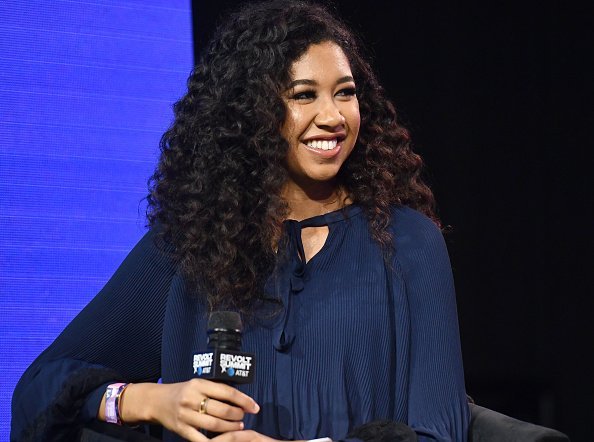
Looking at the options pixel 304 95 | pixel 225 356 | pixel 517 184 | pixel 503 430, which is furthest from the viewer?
pixel 517 184

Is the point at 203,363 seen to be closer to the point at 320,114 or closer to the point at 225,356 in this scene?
the point at 225,356

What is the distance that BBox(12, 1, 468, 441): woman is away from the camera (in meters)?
2.18

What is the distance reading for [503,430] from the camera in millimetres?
2053

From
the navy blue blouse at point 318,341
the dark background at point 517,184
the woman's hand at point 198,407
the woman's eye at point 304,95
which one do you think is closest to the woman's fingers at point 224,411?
the woman's hand at point 198,407

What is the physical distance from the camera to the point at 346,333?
2.21 metres

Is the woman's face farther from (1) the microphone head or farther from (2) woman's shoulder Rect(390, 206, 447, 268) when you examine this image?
(1) the microphone head

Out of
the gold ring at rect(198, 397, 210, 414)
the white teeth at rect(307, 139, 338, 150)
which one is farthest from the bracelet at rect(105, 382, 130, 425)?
the white teeth at rect(307, 139, 338, 150)

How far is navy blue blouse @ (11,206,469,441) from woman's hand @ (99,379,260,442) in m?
0.22

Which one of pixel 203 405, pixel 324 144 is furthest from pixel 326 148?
pixel 203 405

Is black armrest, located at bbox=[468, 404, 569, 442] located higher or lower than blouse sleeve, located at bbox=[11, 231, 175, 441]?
lower

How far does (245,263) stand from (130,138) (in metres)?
0.75

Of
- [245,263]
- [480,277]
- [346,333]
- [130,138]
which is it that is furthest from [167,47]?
[480,277]

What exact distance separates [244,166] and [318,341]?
1.43ft

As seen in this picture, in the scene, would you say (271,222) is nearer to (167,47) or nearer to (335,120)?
(335,120)
